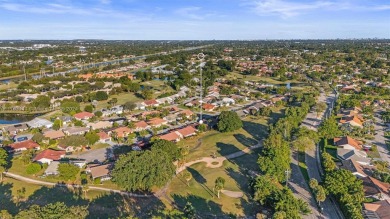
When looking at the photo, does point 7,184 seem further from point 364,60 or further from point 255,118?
point 364,60

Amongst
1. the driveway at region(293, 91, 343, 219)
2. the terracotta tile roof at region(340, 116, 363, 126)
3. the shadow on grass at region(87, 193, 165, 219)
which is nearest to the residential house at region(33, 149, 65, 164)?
the shadow on grass at region(87, 193, 165, 219)

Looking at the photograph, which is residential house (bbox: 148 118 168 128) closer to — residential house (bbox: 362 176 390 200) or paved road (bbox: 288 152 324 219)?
paved road (bbox: 288 152 324 219)

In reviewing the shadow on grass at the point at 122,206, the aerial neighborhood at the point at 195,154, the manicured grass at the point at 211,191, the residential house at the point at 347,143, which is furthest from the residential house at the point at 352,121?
the shadow on grass at the point at 122,206

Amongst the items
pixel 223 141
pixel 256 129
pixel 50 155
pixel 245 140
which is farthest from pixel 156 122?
pixel 50 155

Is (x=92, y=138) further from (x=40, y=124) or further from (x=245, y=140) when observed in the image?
(x=245, y=140)

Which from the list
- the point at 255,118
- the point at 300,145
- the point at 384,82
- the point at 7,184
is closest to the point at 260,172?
the point at 300,145

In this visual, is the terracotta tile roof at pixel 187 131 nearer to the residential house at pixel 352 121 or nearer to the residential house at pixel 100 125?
the residential house at pixel 100 125
